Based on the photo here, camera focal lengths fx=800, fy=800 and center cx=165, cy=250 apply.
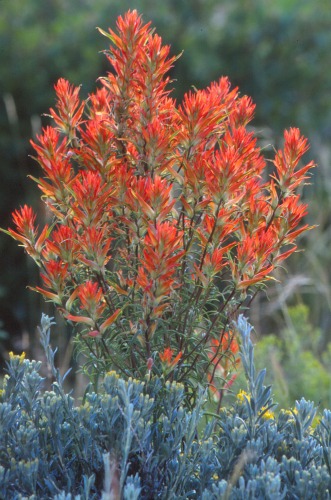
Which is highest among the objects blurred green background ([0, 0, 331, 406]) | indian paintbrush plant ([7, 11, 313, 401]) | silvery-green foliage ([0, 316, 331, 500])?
blurred green background ([0, 0, 331, 406])

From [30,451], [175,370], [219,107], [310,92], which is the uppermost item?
[310,92]

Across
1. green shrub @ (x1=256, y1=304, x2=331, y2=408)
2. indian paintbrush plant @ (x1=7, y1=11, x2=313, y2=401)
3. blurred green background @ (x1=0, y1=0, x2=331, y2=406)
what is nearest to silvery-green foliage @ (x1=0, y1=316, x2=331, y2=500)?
indian paintbrush plant @ (x1=7, y1=11, x2=313, y2=401)

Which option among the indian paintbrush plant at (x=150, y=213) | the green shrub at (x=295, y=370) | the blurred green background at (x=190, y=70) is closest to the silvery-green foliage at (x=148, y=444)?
the indian paintbrush plant at (x=150, y=213)

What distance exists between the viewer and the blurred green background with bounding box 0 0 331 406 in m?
6.20

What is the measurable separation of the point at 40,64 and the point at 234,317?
4327 millimetres

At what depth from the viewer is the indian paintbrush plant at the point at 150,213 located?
220 cm

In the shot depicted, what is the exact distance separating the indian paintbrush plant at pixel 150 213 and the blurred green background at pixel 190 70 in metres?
3.36

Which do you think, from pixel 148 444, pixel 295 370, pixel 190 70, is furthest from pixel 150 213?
pixel 190 70

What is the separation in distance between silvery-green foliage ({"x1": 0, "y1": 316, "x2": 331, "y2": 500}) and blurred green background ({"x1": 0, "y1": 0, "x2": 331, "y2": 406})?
3477 mm

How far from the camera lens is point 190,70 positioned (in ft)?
20.7

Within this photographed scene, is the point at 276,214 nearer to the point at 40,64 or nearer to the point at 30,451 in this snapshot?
the point at 30,451

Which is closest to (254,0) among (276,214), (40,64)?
(40,64)

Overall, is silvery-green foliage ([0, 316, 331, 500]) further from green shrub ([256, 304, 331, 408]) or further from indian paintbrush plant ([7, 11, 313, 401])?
green shrub ([256, 304, 331, 408])

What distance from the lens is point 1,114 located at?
6.19m
